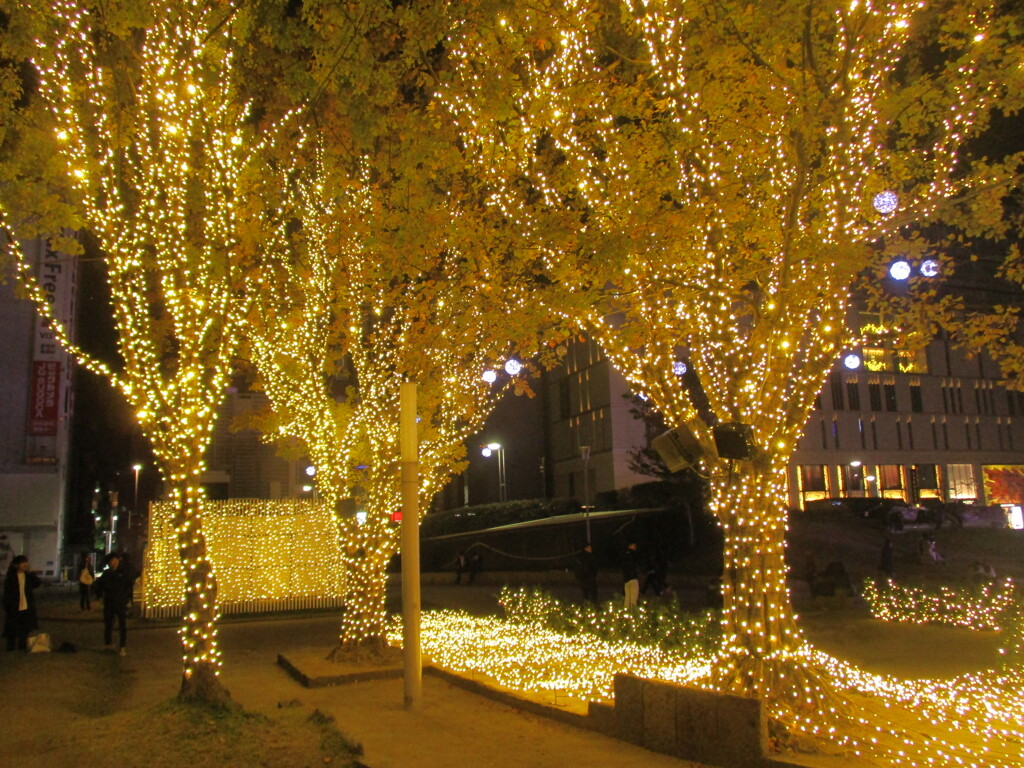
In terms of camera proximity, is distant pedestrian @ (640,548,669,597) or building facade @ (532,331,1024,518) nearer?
distant pedestrian @ (640,548,669,597)

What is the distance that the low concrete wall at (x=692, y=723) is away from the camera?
21.3ft

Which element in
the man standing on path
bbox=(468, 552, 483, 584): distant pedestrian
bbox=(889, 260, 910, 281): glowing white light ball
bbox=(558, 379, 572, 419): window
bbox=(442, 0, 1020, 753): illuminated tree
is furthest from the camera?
bbox=(558, 379, 572, 419): window

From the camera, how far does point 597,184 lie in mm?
8672

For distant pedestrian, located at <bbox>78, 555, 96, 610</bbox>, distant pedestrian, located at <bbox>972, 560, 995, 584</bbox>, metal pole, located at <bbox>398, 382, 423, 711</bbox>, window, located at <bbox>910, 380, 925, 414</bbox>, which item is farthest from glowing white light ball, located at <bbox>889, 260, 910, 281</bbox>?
window, located at <bbox>910, 380, 925, 414</bbox>

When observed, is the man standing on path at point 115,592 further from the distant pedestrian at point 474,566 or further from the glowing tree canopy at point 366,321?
the distant pedestrian at point 474,566

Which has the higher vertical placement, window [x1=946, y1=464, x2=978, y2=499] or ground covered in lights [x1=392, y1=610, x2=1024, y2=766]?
window [x1=946, y1=464, x2=978, y2=499]

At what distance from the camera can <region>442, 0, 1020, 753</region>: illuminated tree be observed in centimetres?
753

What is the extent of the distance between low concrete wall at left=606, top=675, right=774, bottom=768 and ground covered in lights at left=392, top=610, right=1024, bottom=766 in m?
0.49

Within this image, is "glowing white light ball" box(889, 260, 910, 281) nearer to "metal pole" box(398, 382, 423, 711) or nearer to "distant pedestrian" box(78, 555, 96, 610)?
"metal pole" box(398, 382, 423, 711)

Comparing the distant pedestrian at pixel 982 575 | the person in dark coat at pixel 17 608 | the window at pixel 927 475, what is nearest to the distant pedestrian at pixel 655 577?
the distant pedestrian at pixel 982 575

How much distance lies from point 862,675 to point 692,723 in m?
3.79

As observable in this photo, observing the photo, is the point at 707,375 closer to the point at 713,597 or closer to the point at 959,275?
the point at 713,597

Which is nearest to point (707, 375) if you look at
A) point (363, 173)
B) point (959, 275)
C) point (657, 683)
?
point (657, 683)

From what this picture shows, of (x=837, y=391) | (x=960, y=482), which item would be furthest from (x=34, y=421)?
(x=960, y=482)
